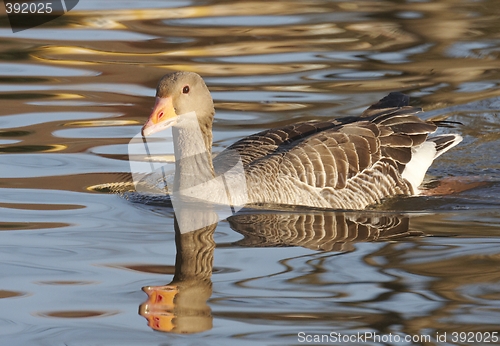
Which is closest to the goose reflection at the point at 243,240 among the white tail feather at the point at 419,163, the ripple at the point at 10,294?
the ripple at the point at 10,294

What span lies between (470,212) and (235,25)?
8206 mm

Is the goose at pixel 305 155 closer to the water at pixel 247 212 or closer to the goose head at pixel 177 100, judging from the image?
the goose head at pixel 177 100

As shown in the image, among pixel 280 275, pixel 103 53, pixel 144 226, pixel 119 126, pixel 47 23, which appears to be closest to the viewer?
pixel 280 275

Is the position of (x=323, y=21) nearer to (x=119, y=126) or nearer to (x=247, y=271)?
(x=119, y=126)

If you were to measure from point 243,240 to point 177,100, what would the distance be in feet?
5.01

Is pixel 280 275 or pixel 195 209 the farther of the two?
pixel 195 209

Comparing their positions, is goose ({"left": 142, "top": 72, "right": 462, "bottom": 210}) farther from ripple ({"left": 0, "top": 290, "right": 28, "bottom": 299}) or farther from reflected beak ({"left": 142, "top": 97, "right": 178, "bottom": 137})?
ripple ({"left": 0, "top": 290, "right": 28, "bottom": 299})

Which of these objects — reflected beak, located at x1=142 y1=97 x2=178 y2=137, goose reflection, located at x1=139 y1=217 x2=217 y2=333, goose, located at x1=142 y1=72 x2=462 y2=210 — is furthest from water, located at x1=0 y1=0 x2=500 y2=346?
reflected beak, located at x1=142 y1=97 x2=178 y2=137

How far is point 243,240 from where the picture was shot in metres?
7.86

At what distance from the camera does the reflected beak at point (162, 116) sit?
8.10 meters

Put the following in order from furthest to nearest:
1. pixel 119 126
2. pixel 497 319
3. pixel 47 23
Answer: pixel 47 23
pixel 119 126
pixel 497 319

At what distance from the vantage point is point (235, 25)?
16.0 m

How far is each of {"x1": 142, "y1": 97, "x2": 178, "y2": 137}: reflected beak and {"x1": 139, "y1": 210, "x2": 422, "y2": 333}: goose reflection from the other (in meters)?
0.96

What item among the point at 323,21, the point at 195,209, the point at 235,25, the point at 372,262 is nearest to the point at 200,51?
the point at 235,25
